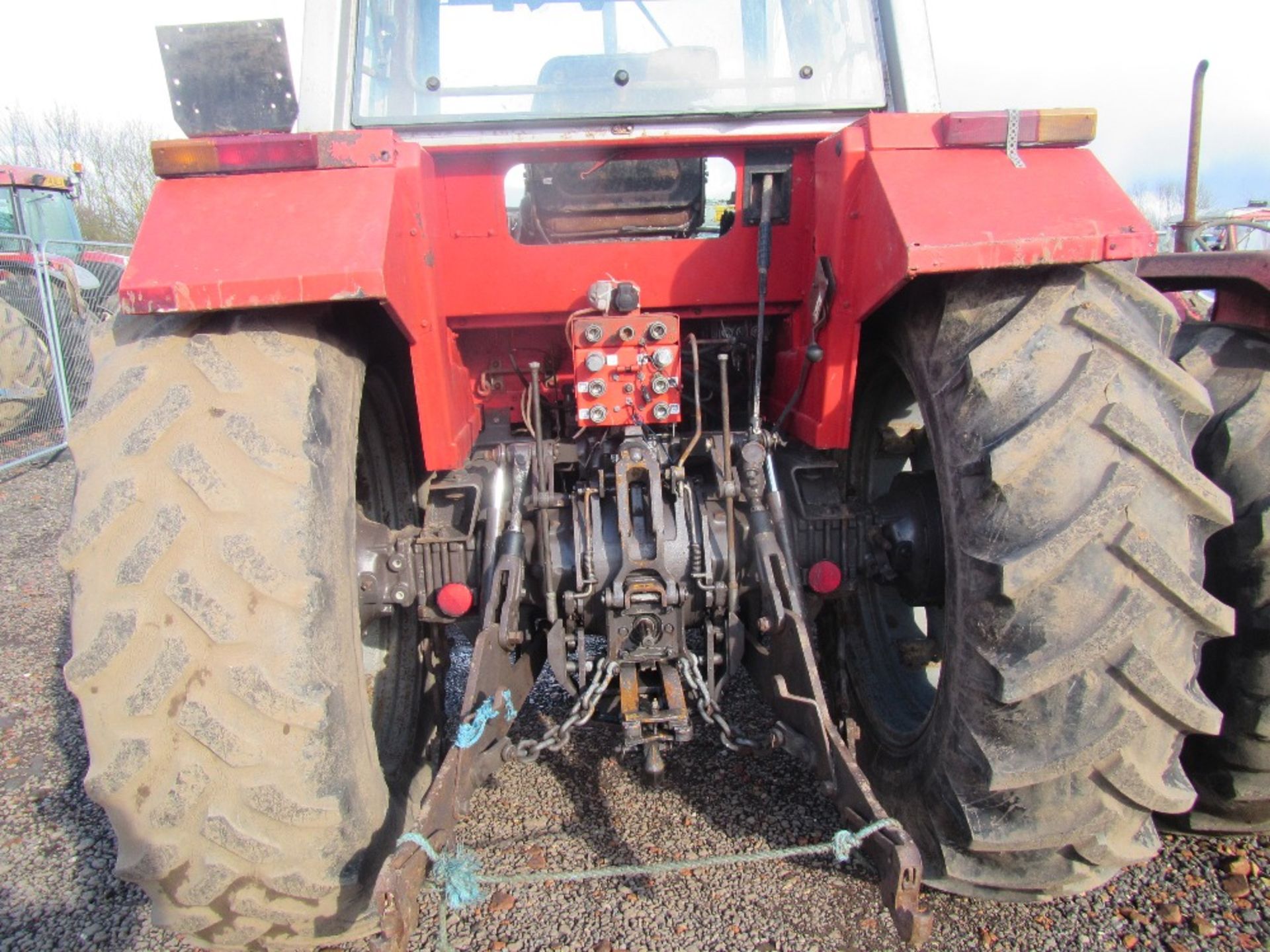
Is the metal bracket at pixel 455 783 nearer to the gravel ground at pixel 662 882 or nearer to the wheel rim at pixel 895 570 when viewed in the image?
the gravel ground at pixel 662 882

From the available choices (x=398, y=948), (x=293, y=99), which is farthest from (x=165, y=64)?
(x=398, y=948)

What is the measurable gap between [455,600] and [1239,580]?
196 centimetres

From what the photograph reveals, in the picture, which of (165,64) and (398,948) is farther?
(165,64)

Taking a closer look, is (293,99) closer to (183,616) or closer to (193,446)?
(193,446)

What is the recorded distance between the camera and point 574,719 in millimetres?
2117

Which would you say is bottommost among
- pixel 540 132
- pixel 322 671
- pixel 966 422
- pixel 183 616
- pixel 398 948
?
pixel 398 948

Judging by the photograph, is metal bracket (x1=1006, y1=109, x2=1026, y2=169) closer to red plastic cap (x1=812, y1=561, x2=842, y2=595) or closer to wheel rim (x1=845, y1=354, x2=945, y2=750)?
wheel rim (x1=845, y1=354, x2=945, y2=750)

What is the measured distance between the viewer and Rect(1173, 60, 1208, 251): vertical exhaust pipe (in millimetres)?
3031

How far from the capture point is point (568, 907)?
7.38 feet

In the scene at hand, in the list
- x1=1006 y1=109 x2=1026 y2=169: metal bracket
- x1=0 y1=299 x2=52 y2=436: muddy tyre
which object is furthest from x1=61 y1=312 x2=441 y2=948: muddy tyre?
x1=0 y1=299 x2=52 y2=436: muddy tyre

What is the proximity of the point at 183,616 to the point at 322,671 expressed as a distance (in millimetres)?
264

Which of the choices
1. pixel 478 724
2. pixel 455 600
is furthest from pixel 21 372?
pixel 478 724

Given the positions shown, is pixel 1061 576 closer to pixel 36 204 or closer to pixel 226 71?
pixel 226 71

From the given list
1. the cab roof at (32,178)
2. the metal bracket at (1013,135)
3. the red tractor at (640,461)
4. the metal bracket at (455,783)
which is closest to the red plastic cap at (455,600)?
the red tractor at (640,461)
